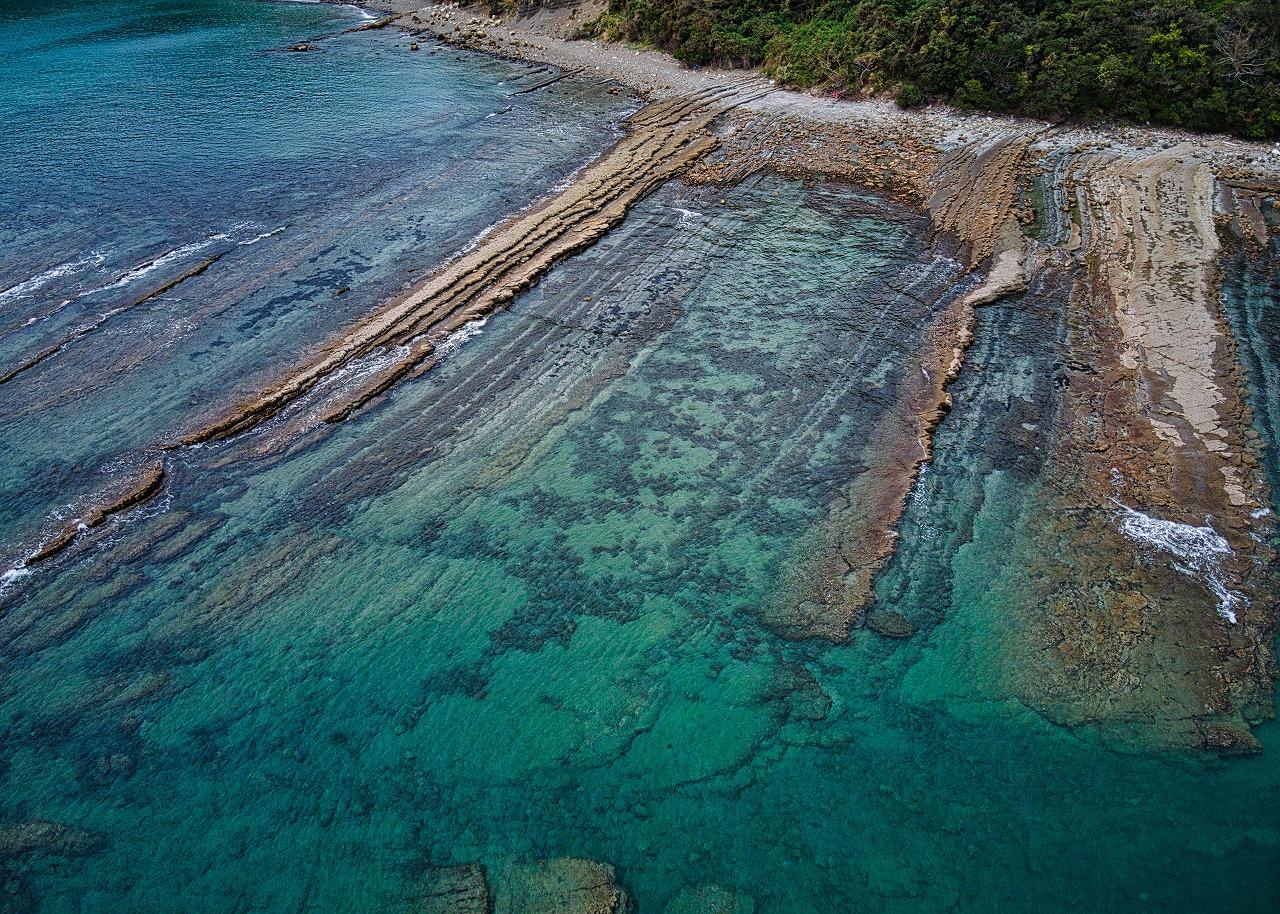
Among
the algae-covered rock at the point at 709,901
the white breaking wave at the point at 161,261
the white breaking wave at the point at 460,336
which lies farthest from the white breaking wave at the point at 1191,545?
the white breaking wave at the point at 161,261

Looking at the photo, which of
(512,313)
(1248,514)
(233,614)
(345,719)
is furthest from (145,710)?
(1248,514)

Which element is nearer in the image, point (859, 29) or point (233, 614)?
point (233, 614)

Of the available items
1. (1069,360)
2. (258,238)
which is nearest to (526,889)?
(1069,360)

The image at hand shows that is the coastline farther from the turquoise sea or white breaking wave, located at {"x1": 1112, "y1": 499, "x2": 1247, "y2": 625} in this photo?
the turquoise sea

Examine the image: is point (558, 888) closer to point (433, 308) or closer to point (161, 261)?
point (433, 308)

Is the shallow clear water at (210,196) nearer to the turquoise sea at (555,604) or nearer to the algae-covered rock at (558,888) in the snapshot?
the turquoise sea at (555,604)

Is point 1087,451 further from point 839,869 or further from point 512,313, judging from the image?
point 512,313

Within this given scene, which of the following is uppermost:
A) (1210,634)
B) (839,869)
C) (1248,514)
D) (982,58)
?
(982,58)
